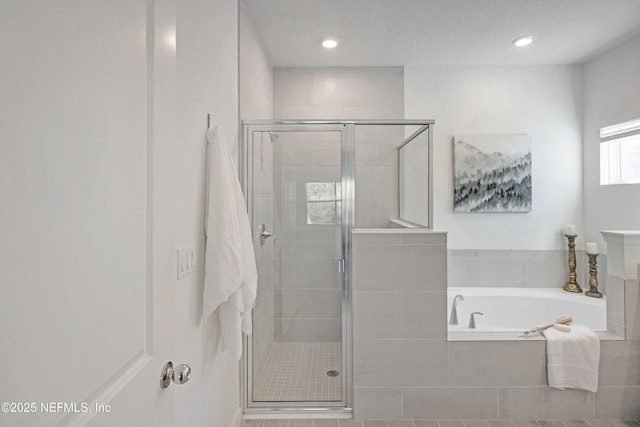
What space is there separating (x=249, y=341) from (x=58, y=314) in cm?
177

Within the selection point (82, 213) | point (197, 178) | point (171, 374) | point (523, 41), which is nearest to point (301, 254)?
point (197, 178)

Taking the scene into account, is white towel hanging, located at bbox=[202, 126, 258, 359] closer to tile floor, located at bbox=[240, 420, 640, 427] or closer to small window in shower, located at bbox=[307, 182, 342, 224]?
small window in shower, located at bbox=[307, 182, 342, 224]

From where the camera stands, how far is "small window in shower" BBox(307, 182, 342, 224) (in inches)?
83.2

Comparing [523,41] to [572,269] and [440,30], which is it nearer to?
[440,30]

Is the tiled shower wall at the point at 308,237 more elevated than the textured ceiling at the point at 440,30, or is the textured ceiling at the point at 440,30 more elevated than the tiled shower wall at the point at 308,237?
the textured ceiling at the point at 440,30

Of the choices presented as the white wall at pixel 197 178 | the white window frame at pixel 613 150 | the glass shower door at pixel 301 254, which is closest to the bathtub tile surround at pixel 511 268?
the white window frame at pixel 613 150

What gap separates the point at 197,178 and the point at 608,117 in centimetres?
→ 331

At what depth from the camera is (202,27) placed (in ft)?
4.69

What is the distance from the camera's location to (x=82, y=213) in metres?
0.53

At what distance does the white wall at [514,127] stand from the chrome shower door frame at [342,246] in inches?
56.5

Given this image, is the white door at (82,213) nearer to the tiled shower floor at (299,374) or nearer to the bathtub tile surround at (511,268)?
the tiled shower floor at (299,374)

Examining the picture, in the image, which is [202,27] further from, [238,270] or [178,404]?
[178,404]

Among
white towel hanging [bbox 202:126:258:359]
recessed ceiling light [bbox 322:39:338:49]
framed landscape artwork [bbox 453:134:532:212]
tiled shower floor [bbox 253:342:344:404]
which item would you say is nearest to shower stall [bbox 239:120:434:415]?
tiled shower floor [bbox 253:342:344:404]

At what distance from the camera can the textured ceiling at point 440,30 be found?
2256 mm
